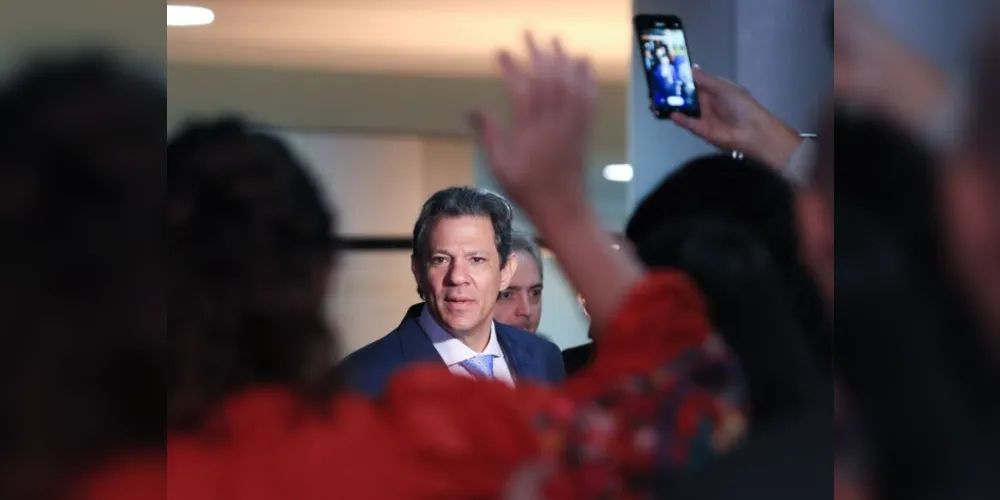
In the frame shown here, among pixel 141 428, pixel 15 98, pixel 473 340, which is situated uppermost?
pixel 15 98

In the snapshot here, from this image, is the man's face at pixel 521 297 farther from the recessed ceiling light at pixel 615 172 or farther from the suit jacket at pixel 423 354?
the recessed ceiling light at pixel 615 172

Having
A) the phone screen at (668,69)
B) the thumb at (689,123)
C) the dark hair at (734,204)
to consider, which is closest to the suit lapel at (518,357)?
the phone screen at (668,69)

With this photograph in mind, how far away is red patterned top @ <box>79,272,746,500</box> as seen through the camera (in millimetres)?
515

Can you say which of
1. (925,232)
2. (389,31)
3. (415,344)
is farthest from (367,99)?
(925,232)

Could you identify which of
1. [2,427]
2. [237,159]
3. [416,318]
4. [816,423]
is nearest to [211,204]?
[237,159]

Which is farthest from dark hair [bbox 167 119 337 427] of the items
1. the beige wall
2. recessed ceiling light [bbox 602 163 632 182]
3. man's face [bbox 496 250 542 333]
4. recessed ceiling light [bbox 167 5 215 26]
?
recessed ceiling light [bbox 602 163 632 182]

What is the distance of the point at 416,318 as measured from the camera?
1516 mm

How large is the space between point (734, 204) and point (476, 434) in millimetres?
255

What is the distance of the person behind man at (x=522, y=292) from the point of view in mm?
2148

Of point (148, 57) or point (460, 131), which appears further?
point (460, 131)

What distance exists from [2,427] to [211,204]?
126mm

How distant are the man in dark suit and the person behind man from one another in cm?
36

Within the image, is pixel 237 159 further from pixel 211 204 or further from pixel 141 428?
pixel 141 428

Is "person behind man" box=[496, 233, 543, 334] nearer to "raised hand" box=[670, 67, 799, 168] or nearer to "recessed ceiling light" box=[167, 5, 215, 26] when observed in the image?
"raised hand" box=[670, 67, 799, 168]
